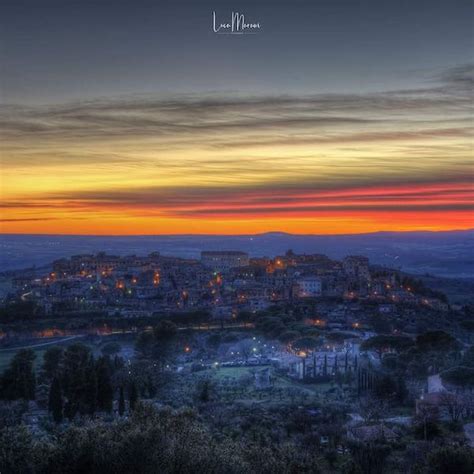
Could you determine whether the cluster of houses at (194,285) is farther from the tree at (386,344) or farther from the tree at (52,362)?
the tree at (52,362)

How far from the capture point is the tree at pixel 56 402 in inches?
266

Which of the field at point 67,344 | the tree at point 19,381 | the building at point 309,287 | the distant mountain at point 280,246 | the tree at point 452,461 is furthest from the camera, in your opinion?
the building at point 309,287

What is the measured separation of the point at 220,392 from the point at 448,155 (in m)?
3.54

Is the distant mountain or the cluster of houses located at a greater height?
the distant mountain

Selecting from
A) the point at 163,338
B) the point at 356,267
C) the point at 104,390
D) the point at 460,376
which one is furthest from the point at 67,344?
the point at 460,376

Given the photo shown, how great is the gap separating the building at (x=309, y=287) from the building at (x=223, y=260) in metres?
1.29

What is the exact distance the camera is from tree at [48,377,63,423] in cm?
676

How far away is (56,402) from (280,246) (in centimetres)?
290

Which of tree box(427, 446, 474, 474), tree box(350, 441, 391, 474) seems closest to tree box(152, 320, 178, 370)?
tree box(350, 441, 391, 474)

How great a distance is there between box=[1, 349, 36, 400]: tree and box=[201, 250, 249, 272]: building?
8.48 feet

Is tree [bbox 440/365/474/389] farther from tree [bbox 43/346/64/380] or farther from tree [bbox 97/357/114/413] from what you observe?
tree [bbox 43/346/64/380]

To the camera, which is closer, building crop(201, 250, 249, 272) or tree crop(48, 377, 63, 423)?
tree crop(48, 377, 63, 423)

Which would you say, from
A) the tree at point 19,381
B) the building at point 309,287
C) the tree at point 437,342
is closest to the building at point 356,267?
the building at point 309,287

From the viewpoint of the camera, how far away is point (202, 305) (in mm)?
11844
